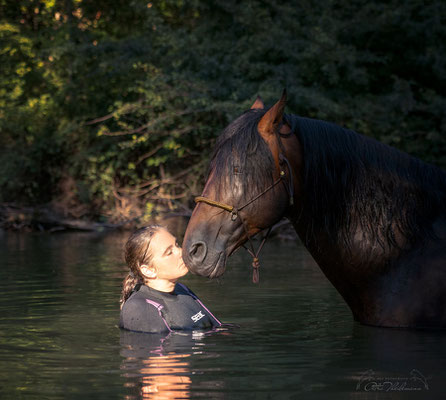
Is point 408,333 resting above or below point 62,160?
below

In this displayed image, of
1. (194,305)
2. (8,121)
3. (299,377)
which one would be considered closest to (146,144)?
(8,121)

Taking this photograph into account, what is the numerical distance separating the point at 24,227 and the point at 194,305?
17698 mm

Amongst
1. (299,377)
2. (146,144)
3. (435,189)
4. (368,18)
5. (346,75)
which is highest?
(368,18)

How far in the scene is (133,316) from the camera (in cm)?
575

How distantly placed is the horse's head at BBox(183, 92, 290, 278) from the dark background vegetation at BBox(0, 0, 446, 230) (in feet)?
42.6

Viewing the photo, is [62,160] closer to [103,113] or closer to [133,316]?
[103,113]

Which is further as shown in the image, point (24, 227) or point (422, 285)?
point (24, 227)

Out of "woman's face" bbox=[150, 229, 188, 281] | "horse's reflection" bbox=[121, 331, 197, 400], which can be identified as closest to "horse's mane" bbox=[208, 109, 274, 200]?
"woman's face" bbox=[150, 229, 188, 281]

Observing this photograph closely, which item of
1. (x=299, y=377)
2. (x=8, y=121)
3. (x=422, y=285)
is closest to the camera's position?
(x=299, y=377)

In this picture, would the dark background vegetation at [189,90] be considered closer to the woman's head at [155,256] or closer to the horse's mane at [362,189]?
the woman's head at [155,256]

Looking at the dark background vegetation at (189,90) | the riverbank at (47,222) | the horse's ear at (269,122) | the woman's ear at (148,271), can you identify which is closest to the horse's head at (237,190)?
the horse's ear at (269,122)

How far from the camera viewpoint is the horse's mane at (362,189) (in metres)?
5.08

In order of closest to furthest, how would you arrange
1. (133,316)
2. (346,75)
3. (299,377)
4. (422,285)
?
(299,377) < (422,285) < (133,316) < (346,75)

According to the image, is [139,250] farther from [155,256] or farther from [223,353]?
[223,353]
